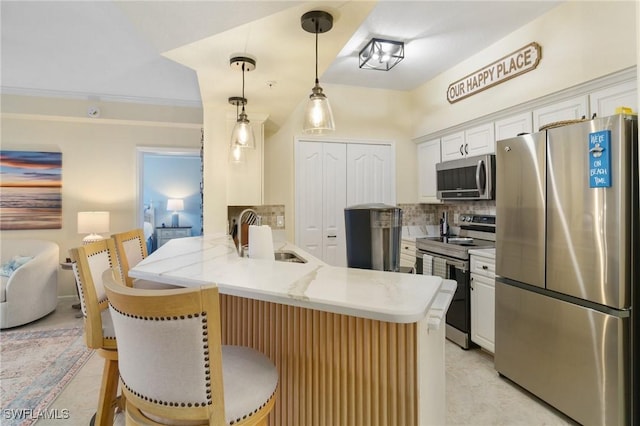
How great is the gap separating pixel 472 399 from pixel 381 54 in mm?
2824

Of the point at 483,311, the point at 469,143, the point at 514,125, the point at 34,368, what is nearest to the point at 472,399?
the point at 483,311

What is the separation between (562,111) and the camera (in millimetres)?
2559

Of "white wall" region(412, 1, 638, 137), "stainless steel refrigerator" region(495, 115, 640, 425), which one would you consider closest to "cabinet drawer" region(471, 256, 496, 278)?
"stainless steel refrigerator" region(495, 115, 640, 425)

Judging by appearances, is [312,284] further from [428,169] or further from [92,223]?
[92,223]

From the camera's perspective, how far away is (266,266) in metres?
1.50

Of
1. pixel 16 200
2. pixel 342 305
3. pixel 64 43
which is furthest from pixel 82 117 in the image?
pixel 342 305

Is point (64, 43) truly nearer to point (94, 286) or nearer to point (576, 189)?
point (94, 286)

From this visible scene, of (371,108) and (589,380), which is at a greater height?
(371,108)

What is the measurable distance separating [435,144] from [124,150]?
397 cm

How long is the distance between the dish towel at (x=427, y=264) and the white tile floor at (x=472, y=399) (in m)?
0.82

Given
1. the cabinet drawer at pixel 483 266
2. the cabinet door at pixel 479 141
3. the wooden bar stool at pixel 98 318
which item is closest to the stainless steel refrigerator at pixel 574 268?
the cabinet drawer at pixel 483 266

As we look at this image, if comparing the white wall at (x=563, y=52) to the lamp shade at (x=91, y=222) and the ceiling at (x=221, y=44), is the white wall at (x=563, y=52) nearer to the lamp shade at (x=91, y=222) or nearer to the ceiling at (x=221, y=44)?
the ceiling at (x=221, y=44)

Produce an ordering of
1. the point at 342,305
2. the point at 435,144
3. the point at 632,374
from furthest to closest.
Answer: the point at 435,144, the point at 632,374, the point at 342,305

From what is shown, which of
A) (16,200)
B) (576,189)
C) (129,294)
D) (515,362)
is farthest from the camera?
(16,200)
